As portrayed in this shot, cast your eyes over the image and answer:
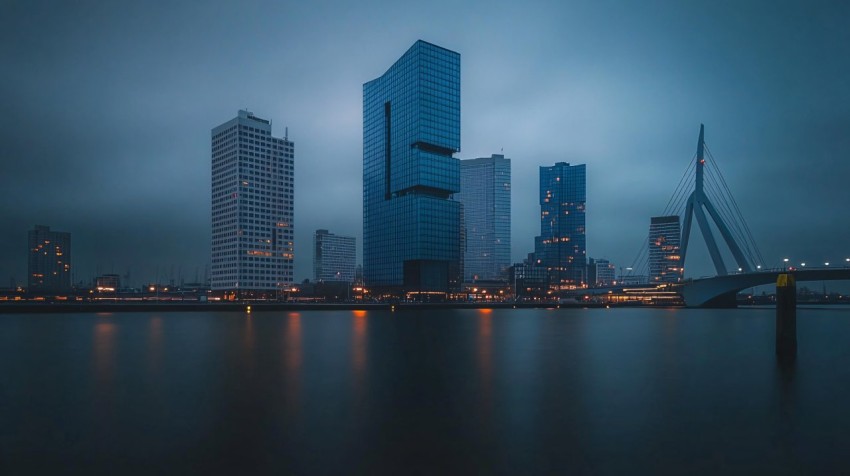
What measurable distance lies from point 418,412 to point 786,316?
1285 inches

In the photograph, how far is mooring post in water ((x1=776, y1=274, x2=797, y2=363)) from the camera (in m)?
35.7

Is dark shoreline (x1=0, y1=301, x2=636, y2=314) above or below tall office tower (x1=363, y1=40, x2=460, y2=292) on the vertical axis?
below

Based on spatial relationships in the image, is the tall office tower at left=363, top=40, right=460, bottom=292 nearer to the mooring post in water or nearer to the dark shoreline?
the dark shoreline

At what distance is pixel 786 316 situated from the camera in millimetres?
37219

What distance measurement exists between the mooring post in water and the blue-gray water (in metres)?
1.20

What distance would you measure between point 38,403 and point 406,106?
6802 inches

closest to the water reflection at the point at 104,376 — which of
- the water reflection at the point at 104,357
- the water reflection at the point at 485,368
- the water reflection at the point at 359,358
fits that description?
the water reflection at the point at 104,357

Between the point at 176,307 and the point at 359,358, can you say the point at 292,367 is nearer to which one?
the point at 359,358

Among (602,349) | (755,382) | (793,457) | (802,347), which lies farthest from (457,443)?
(802,347)

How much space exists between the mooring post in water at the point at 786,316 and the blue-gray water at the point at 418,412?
47.3 inches

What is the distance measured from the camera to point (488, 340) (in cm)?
5028

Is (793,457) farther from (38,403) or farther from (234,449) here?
(38,403)

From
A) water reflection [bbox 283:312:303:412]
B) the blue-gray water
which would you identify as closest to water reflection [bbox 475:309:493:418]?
the blue-gray water

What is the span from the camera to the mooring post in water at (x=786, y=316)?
1407 inches
